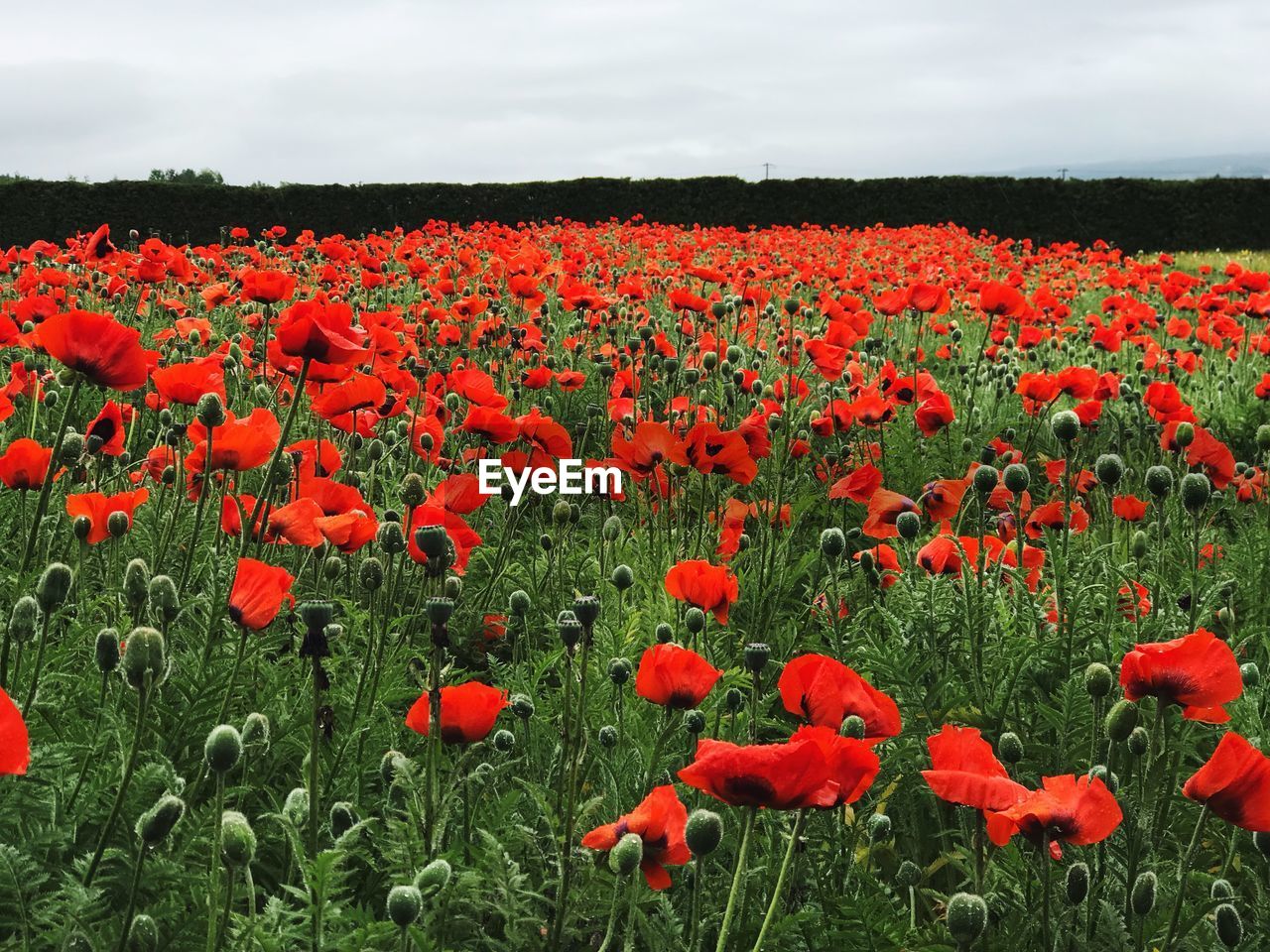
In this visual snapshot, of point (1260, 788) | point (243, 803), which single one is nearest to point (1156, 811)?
point (1260, 788)

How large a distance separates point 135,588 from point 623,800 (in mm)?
919

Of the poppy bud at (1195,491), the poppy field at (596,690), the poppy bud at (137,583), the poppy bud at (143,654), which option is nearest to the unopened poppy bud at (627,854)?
the poppy field at (596,690)

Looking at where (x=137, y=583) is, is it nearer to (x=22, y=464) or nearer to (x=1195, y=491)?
(x=22, y=464)

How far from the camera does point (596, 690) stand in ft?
7.69

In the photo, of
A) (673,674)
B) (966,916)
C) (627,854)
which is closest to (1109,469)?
(673,674)

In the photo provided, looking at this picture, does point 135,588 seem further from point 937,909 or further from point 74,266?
point 74,266

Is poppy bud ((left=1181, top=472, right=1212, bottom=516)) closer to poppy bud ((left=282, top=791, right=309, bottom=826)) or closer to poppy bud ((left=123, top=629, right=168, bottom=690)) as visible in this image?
poppy bud ((left=282, top=791, right=309, bottom=826))

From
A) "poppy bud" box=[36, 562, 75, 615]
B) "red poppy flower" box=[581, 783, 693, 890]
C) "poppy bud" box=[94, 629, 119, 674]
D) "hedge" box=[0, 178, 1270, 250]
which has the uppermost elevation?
"hedge" box=[0, 178, 1270, 250]

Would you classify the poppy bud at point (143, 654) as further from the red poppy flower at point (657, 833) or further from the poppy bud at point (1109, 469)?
the poppy bud at point (1109, 469)

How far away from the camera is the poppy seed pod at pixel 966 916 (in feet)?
3.76

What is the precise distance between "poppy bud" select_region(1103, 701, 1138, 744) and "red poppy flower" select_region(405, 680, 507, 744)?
35.0 inches

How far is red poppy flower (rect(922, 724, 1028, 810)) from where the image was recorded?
124cm

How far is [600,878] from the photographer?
1626mm

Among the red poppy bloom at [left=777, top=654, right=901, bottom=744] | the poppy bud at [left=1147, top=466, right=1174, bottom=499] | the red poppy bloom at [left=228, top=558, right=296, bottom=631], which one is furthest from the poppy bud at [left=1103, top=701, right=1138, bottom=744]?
the red poppy bloom at [left=228, top=558, right=296, bottom=631]
